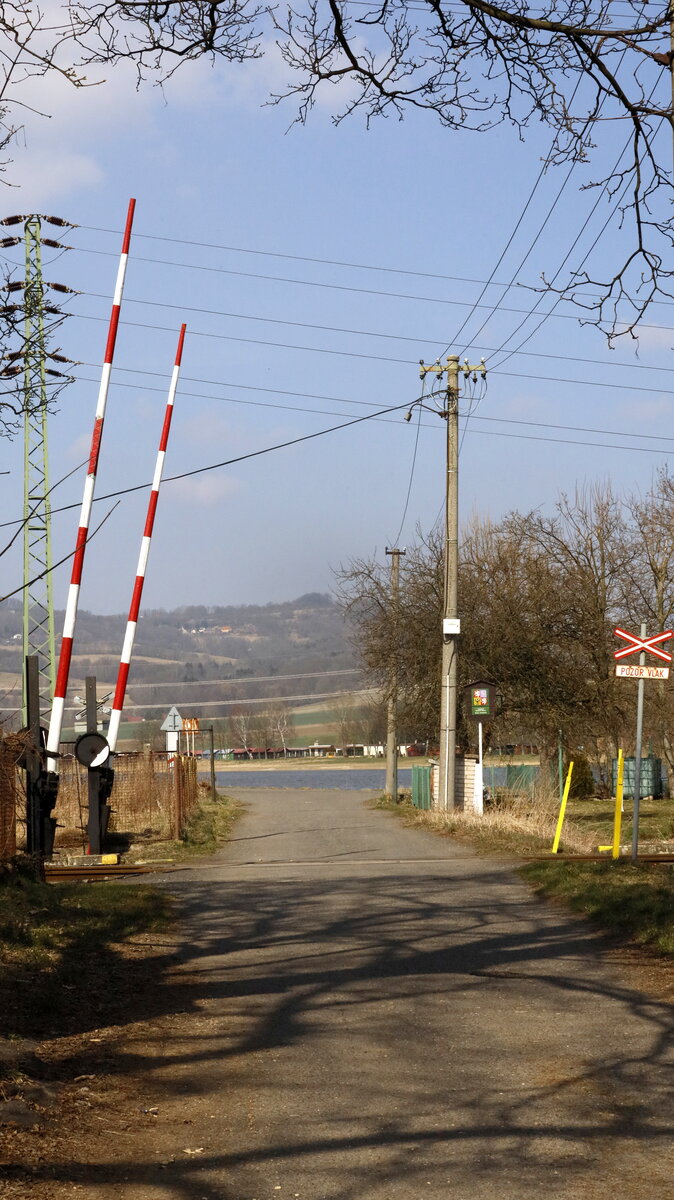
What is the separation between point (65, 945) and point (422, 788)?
2557 cm

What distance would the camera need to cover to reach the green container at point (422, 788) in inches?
1310

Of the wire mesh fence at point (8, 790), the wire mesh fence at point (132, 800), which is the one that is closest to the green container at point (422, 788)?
the wire mesh fence at point (132, 800)

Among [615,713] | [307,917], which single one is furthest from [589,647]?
[307,917]

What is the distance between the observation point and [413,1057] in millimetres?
6633

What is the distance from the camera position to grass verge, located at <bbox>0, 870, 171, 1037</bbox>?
24.8ft

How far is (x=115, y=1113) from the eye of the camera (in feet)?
18.5

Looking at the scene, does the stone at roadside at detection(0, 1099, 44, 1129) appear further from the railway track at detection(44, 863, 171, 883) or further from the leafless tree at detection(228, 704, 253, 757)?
the leafless tree at detection(228, 704, 253, 757)

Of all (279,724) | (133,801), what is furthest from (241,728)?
(133,801)

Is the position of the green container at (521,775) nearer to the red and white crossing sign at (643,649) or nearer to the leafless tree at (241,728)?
the red and white crossing sign at (643,649)

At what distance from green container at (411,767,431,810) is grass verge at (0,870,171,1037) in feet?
66.2

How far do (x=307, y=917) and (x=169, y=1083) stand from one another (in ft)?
17.4

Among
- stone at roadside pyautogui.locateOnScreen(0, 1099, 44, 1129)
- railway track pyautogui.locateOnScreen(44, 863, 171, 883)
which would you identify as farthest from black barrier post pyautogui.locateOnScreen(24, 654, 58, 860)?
stone at roadside pyautogui.locateOnScreen(0, 1099, 44, 1129)

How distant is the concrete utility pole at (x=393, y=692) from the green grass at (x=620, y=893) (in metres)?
19.9

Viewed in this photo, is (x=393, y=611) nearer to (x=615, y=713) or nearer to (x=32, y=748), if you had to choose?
(x=615, y=713)
